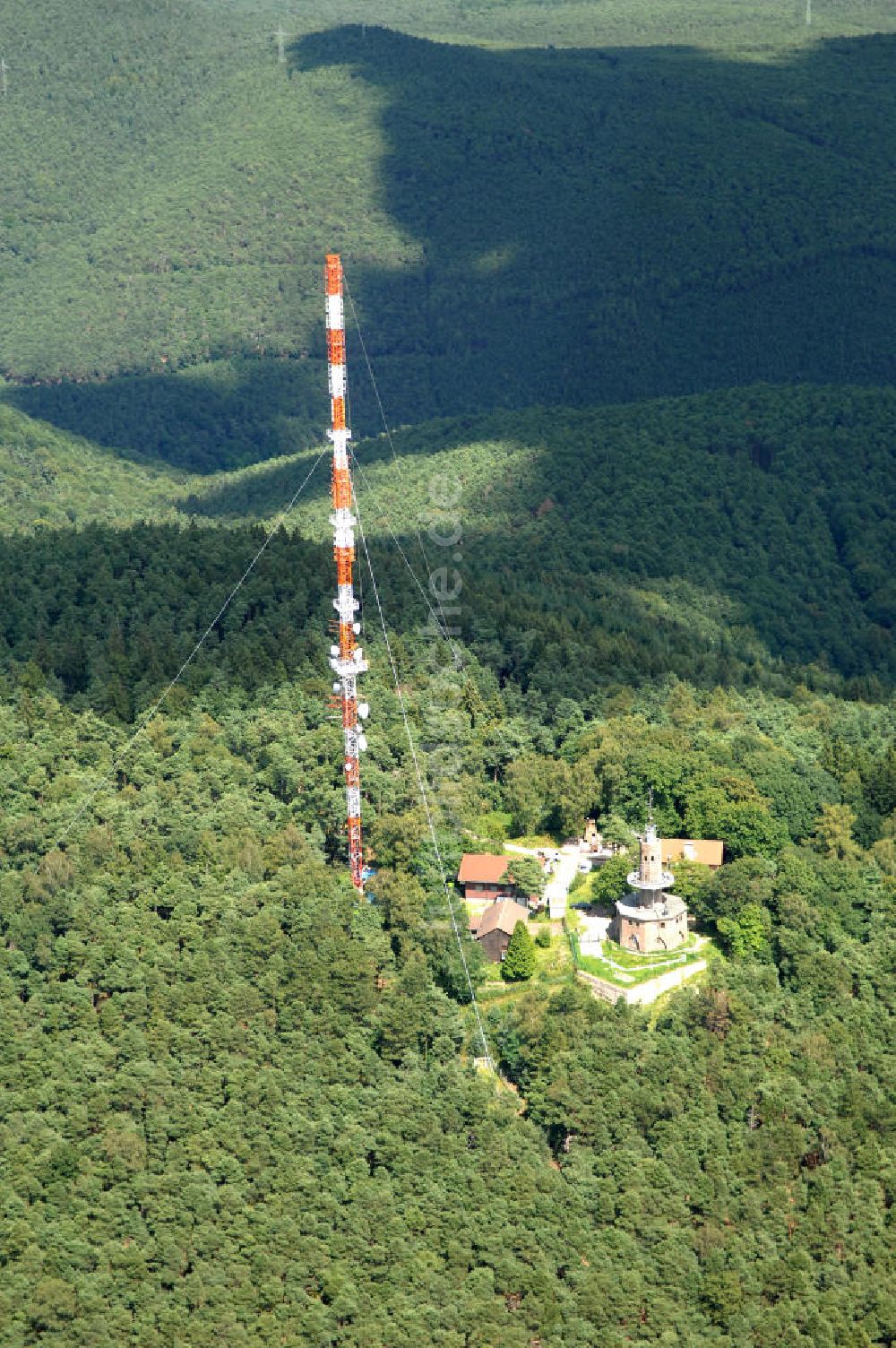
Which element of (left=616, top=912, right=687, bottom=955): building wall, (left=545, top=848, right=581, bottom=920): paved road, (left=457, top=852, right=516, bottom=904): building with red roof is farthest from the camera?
(left=457, top=852, right=516, bottom=904): building with red roof

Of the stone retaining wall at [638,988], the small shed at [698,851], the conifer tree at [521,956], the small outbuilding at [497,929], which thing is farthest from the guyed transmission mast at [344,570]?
the small shed at [698,851]

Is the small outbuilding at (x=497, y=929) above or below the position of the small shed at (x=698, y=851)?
below

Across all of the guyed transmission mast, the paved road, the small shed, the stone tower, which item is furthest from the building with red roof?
the small shed

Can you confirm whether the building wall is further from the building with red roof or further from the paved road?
the building with red roof

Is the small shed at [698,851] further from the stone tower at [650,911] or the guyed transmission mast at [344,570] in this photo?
the guyed transmission mast at [344,570]

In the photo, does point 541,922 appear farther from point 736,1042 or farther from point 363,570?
point 363,570
